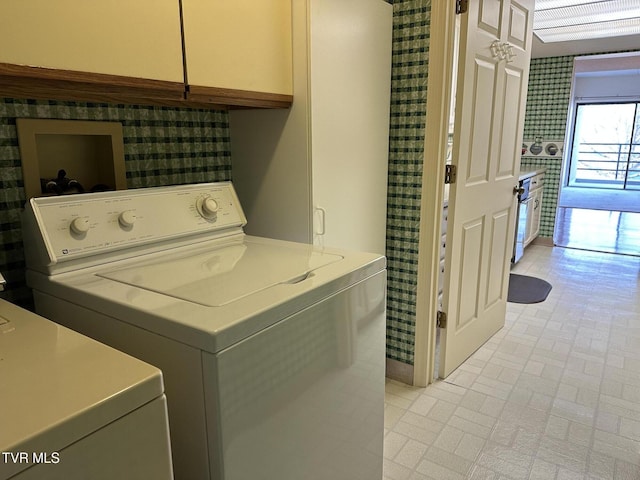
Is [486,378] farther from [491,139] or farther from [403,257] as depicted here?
[491,139]

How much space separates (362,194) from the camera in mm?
2016

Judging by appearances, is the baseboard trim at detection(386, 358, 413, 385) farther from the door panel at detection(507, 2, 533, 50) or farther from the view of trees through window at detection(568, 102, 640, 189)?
the view of trees through window at detection(568, 102, 640, 189)

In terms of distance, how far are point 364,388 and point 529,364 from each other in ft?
5.26

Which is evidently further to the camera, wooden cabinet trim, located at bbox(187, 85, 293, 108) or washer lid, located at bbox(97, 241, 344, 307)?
wooden cabinet trim, located at bbox(187, 85, 293, 108)

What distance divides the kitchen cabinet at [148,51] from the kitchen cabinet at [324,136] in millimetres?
95

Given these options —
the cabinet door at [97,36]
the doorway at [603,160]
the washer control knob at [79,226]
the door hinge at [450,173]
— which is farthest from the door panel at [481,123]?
the doorway at [603,160]

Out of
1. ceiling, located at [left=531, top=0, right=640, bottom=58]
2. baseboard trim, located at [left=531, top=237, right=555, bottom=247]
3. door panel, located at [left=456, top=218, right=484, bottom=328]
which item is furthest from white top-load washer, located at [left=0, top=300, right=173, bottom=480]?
baseboard trim, located at [left=531, top=237, right=555, bottom=247]

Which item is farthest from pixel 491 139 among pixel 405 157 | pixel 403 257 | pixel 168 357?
pixel 168 357

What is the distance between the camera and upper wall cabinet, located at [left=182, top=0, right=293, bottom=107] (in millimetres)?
1351

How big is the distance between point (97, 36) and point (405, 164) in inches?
56.4

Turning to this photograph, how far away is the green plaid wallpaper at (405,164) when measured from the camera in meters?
2.04

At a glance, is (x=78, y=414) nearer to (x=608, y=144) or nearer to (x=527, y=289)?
(x=527, y=289)

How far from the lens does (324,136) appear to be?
5.65 feet

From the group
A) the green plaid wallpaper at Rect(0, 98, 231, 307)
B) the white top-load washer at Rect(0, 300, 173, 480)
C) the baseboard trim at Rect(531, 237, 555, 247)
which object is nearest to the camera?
the white top-load washer at Rect(0, 300, 173, 480)
